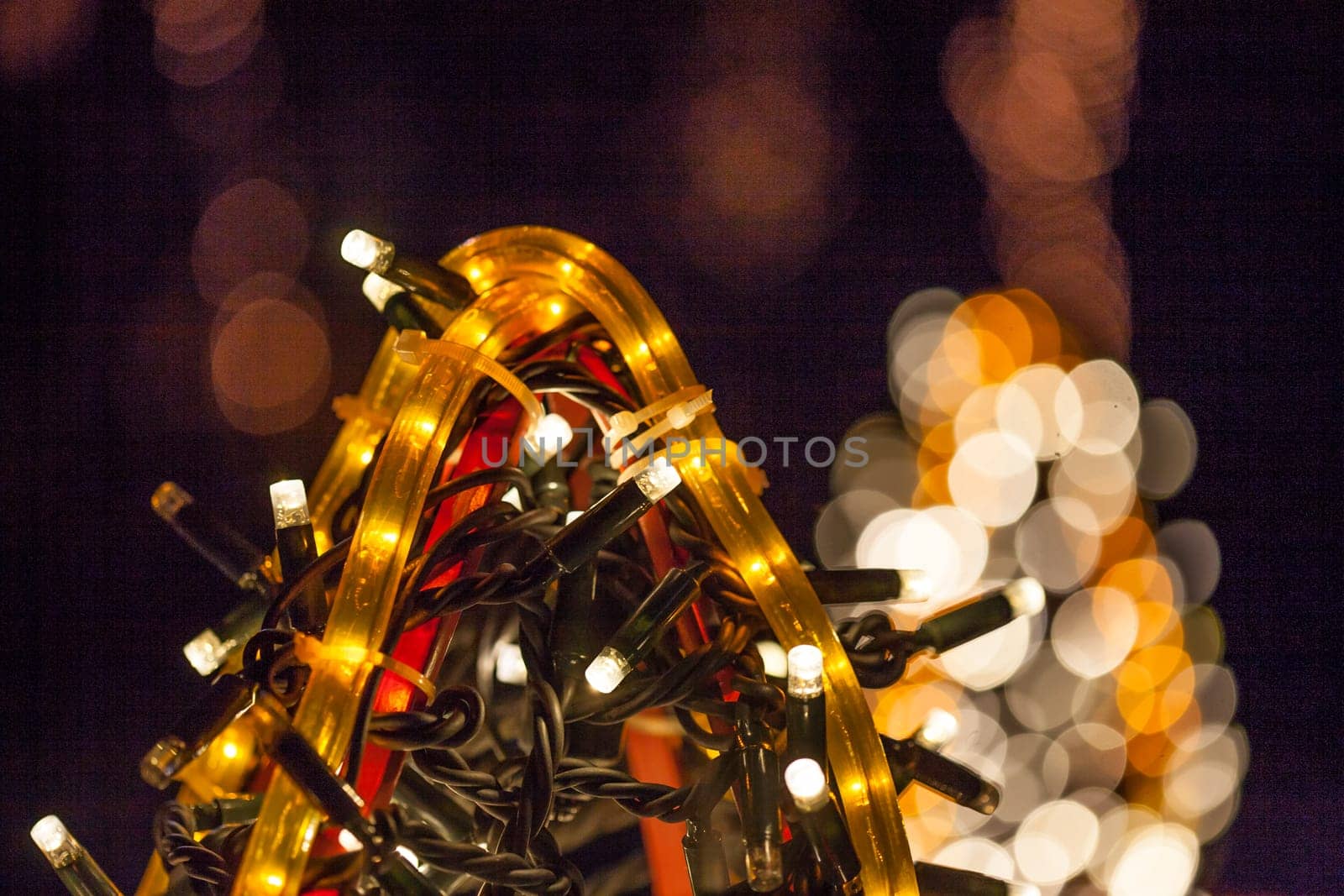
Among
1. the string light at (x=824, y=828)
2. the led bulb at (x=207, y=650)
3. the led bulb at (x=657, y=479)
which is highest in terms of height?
the led bulb at (x=657, y=479)

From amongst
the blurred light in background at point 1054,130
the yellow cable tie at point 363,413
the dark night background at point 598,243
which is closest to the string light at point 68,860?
the yellow cable tie at point 363,413

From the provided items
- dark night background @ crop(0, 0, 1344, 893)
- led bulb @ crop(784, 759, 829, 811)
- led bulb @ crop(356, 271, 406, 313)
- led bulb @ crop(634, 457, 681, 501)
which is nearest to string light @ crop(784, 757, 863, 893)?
led bulb @ crop(784, 759, 829, 811)

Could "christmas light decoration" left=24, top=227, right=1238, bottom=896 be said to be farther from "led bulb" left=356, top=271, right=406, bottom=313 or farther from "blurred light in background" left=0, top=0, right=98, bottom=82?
"blurred light in background" left=0, top=0, right=98, bottom=82

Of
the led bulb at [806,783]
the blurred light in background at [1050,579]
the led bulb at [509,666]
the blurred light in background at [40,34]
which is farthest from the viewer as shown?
the blurred light in background at [1050,579]

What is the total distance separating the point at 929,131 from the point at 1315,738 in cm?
113

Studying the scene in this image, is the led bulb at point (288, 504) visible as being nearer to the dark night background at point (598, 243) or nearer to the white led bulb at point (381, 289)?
the white led bulb at point (381, 289)

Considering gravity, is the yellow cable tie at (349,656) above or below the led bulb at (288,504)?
below

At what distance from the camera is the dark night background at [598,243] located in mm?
1120

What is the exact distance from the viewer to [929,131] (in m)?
1.53

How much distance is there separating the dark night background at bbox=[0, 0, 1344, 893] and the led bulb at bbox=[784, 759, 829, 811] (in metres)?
0.85

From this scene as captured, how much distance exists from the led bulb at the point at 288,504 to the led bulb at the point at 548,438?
14 cm

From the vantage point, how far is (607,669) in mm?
448

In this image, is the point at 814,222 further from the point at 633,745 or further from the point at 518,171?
the point at 633,745

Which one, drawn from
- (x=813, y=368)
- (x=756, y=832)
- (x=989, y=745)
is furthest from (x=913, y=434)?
(x=756, y=832)
